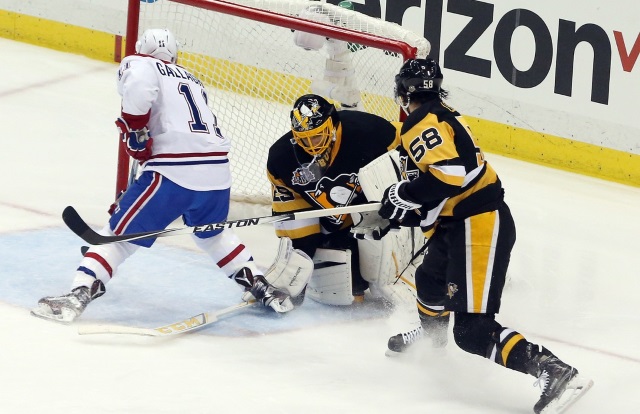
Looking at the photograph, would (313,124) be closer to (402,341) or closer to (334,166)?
(334,166)

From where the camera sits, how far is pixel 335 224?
4527 millimetres

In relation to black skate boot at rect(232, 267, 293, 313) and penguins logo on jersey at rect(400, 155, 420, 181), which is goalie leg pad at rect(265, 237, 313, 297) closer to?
black skate boot at rect(232, 267, 293, 313)

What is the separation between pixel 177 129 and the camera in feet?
13.9

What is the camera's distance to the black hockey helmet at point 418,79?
12.4ft

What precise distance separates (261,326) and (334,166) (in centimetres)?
60

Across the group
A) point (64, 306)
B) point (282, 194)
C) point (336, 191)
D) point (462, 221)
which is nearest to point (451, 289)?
point (462, 221)

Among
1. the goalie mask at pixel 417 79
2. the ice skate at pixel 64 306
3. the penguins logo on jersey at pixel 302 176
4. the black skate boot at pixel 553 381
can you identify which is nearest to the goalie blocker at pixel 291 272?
the penguins logo on jersey at pixel 302 176

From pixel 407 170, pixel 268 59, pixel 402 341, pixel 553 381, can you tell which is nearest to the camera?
pixel 553 381

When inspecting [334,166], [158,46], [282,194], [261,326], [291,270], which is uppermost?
[158,46]

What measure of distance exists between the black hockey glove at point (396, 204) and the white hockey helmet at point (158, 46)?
98 cm

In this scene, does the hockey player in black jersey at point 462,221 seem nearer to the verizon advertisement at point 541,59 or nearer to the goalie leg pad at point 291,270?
the goalie leg pad at point 291,270

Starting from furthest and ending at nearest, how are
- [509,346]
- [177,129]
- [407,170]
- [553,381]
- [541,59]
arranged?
[541,59], [177,129], [407,170], [509,346], [553,381]

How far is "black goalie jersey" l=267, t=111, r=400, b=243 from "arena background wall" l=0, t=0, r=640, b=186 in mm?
1987

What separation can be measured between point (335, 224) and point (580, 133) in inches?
85.8
